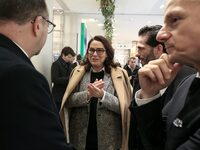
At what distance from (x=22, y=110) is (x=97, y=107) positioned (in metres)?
1.51

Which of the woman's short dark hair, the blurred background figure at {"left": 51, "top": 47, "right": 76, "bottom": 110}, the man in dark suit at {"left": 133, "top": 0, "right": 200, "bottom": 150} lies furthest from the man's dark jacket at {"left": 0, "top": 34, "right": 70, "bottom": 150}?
the blurred background figure at {"left": 51, "top": 47, "right": 76, "bottom": 110}

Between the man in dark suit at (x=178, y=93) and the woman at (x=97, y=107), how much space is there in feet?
5.06

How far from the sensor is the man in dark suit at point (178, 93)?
0.83 metres

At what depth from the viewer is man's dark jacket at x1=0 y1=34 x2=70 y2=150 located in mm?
1188

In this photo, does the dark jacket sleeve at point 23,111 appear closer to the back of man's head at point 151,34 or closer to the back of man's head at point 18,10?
the back of man's head at point 18,10

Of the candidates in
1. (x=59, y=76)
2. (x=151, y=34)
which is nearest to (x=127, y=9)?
(x=59, y=76)

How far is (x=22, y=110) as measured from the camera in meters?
1.19

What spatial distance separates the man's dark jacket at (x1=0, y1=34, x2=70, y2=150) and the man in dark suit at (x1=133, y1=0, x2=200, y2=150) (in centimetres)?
42

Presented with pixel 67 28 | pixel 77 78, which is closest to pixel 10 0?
pixel 77 78

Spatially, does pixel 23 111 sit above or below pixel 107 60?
below

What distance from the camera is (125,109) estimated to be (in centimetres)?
267

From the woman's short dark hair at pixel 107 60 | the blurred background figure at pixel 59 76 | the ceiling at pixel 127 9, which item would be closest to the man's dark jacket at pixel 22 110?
the woman's short dark hair at pixel 107 60

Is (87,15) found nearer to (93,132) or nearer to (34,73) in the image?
(93,132)

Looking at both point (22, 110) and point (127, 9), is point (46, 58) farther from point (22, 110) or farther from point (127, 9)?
point (127, 9)
